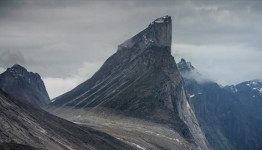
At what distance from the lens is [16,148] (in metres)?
193

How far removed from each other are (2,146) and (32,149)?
12.1 m

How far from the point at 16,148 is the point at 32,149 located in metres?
7.80

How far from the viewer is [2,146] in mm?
191875

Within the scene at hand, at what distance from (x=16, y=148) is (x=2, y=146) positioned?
5.02 metres

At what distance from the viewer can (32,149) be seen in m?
199
